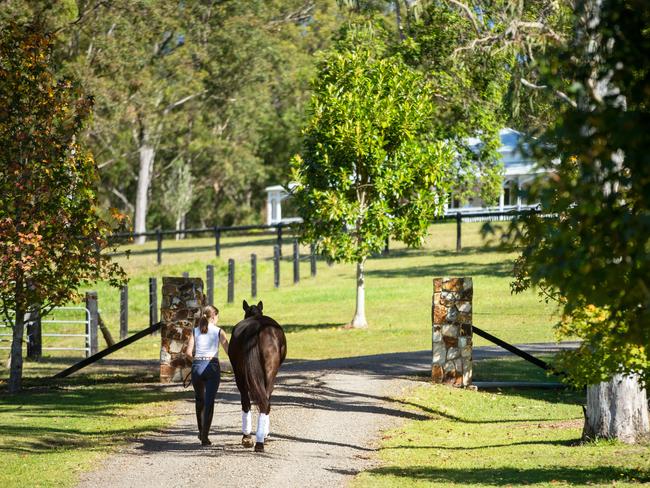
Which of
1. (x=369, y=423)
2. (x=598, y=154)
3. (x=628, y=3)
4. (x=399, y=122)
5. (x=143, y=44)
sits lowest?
(x=369, y=423)

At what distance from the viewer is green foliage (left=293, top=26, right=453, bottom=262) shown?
26.3 meters

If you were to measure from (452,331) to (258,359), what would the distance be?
6110 mm

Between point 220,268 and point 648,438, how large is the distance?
2940 cm

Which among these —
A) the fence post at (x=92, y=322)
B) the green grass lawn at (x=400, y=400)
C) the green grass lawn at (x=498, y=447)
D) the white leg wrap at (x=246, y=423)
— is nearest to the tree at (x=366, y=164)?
the green grass lawn at (x=400, y=400)

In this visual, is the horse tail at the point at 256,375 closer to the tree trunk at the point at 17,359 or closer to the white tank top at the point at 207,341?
the white tank top at the point at 207,341

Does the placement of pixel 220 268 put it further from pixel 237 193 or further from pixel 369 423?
pixel 237 193

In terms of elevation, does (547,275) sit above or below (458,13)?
below

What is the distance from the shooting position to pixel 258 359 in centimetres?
1277

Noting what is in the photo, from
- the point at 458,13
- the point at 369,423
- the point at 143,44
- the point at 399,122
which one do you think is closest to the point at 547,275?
the point at 369,423

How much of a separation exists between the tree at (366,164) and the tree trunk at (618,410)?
43.4 feet

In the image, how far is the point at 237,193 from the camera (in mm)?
80750

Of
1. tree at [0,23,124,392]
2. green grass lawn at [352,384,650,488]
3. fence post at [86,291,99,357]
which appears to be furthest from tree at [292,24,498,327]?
green grass lawn at [352,384,650,488]

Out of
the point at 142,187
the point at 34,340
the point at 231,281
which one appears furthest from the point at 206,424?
the point at 142,187

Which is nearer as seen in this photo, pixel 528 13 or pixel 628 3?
pixel 628 3
